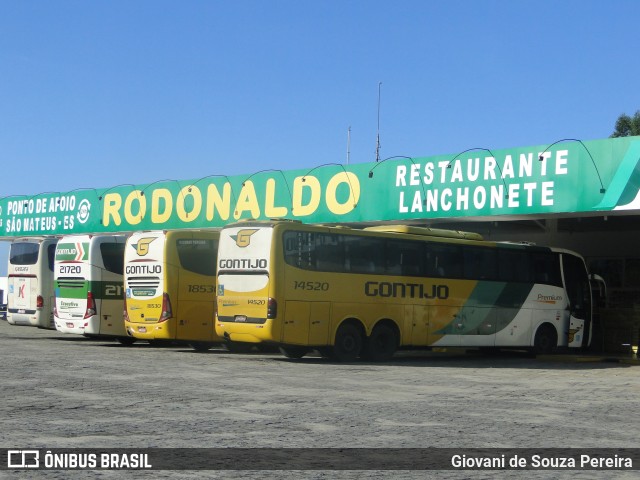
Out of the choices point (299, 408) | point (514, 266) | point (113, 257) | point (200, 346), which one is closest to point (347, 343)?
point (200, 346)

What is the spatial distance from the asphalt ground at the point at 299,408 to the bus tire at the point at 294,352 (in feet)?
4.01

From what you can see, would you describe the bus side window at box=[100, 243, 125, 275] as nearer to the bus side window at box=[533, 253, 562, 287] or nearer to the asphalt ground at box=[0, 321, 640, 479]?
the asphalt ground at box=[0, 321, 640, 479]

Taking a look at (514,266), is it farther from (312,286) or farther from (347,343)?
(312,286)

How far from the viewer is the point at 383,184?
2912cm

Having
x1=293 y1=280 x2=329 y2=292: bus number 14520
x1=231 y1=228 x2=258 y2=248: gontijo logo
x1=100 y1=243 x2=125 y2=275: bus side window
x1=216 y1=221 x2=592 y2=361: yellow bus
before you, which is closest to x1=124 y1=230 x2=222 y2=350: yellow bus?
x1=100 y1=243 x2=125 y2=275: bus side window

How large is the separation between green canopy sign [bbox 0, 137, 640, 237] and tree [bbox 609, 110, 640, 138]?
43.4 metres

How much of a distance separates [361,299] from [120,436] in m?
13.3

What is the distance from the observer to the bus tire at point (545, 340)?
26.7 meters

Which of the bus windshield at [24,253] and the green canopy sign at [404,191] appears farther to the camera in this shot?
the bus windshield at [24,253]

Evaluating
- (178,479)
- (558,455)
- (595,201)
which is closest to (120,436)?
(178,479)

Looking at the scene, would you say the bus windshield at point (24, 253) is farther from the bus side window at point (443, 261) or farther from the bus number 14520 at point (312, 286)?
the bus side window at point (443, 261)

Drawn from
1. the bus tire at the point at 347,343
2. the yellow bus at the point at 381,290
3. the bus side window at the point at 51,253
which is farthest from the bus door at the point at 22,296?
the bus tire at the point at 347,343

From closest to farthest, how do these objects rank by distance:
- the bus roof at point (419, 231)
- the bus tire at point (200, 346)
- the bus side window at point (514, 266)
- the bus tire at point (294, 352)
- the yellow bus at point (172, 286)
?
the bus tire at point (294, 352) → the bus roof at point (419, 231) → the yellow bus at point (172, 286) → the bus side window at point (514, 266) → the bus tire at point (200, 346)

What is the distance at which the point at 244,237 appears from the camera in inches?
858
